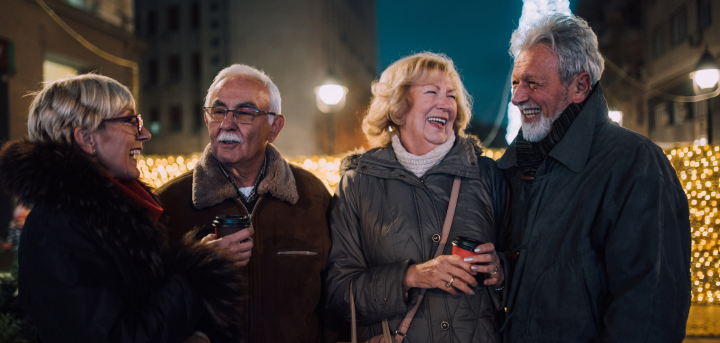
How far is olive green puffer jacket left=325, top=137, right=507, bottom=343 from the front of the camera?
217 centimetres

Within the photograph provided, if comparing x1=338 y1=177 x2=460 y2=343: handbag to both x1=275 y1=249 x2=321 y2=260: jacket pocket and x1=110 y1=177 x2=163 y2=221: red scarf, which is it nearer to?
x1=275 y1=249 x2=321 y2=260: jacket pocket

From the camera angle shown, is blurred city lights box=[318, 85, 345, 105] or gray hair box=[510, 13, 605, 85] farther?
blurred city lights box=[318, 85, 345, 105]

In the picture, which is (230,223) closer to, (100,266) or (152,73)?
(100,266)

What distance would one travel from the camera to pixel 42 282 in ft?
4.92

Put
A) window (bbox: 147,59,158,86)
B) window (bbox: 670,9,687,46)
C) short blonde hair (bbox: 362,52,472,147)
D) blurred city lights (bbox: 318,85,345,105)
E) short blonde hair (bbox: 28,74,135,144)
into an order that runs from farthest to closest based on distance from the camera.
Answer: window (bbox: 147,59,158,86) → window (bbox: 670,9,687,46) → blurred city lights (bbox: 318,85,345,105) → short blonde hair (bbox: 362,52,472,147) → short blonde hair (bbox: 28,74,135,144)

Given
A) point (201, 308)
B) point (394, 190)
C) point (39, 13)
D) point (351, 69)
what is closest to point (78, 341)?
point (201, 308)

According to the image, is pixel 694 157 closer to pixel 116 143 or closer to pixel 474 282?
pixel 474 282

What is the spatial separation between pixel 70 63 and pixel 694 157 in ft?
51.5

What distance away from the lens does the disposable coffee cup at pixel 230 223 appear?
6.05 feet

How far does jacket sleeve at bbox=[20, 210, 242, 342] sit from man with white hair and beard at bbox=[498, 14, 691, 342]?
1570 mm

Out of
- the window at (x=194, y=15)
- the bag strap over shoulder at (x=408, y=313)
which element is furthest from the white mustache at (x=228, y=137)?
the window at (x=194, y=15)

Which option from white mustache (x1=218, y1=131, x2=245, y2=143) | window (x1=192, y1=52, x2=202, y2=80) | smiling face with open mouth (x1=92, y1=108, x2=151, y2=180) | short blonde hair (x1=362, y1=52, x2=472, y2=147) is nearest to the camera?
smiling face with open mouth (x1=92, y1=108, x2=151, y2=180)

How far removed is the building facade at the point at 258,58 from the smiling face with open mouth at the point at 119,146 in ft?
65.4

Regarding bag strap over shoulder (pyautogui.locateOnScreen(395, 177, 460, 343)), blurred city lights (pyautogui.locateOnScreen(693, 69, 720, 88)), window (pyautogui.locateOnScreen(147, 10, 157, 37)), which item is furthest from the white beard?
window (pyautogui.locateOnScreen(147, 10, 157, 37))
